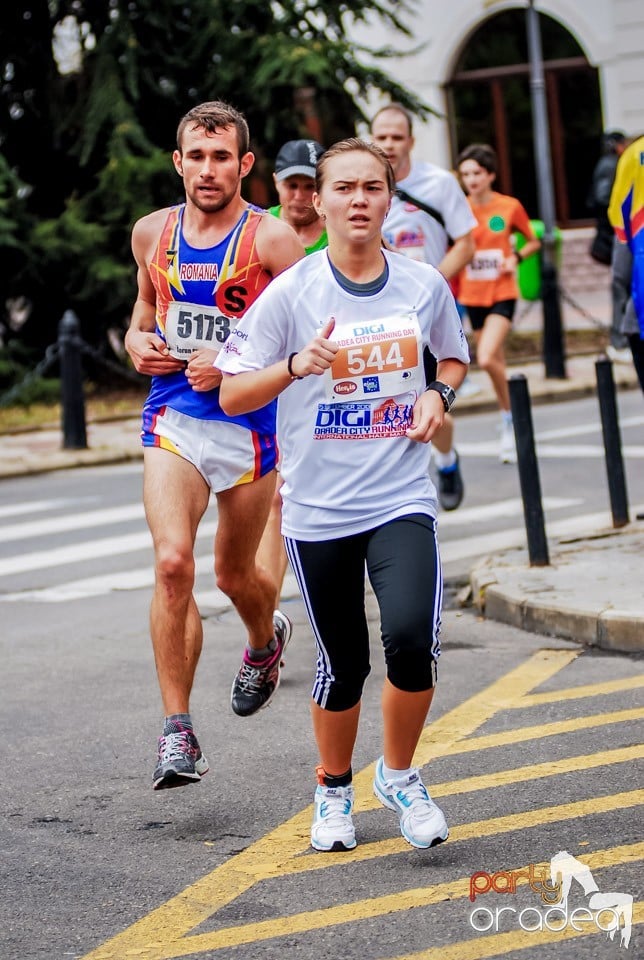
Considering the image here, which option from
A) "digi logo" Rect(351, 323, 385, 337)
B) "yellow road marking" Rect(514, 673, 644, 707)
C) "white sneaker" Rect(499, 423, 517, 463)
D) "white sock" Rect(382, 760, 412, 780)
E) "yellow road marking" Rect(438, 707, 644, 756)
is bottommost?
"white sneaker" Rect(499, 423, 517, 463)

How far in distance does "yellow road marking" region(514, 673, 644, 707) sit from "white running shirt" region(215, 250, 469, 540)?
1688mm

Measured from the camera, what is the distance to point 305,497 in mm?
4344

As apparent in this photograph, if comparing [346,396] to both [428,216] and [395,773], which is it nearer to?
[395,773]

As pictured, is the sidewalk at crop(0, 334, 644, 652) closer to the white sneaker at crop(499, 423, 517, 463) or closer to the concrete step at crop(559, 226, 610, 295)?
the white sneaker at crop(499, 423, 517, 463)

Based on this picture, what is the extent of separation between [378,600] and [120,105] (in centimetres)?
1426

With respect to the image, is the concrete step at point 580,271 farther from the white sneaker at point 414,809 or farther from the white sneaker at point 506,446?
the white sneaker at point 414,809

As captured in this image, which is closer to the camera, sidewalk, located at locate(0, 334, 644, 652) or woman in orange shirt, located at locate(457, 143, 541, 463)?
sidewalk, located at locate(0, 334, 644, 652)

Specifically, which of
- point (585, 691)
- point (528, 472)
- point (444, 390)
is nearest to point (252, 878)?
point (444, 390)

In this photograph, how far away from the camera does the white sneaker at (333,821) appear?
435cm

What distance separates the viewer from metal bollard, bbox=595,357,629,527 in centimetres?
844

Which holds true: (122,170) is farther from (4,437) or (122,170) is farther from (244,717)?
(244,717)

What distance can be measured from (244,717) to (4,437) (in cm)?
1055

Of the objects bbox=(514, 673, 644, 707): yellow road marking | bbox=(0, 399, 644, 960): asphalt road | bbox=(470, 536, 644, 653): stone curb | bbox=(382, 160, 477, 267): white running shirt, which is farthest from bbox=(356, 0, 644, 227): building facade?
bbox=(514, 673, 644, 707): yellow road marking

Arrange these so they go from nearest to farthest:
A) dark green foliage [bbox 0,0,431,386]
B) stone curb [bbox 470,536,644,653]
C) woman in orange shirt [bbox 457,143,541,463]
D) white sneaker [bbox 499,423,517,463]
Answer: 1. stone curb [bbox 470,536,644,653]
2. woman in orange shirt [bbox 457,143,541,463]
3. white sneaker [bbox 499,423,517,463]
4. dark green foliage [bbox 0,0,431,386]
